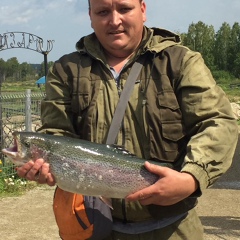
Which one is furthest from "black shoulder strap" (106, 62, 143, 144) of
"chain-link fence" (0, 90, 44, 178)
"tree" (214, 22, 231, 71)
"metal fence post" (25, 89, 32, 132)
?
"tree" (214, 22, 231, 71)

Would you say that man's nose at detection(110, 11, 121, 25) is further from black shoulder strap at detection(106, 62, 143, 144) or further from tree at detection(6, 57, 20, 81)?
tree at detection(6, 57, 20, 81)

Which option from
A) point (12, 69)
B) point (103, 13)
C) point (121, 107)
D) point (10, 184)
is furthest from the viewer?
point (12, 69)

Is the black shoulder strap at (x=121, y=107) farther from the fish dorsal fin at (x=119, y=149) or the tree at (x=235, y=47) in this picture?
the tree at (x=235, y=47)

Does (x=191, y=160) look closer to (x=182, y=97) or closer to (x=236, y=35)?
(x=182, y=97)

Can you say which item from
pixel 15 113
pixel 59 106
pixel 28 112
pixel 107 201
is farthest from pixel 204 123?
pixel 15 113

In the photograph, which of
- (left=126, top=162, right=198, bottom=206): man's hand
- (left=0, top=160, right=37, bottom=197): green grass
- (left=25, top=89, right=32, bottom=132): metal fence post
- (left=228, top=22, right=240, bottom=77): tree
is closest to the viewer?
(left=126, top=162, right=198, bottom=206): man's hand

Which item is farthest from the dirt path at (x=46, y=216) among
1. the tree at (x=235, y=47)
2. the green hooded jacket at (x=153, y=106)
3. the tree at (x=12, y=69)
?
the tree at (x=12, y=69)

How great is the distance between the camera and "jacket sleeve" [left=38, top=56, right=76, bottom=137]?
2.77 meters

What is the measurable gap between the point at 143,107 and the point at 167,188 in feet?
1.64

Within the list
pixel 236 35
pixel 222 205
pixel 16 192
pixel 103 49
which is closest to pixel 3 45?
pixel 16 192

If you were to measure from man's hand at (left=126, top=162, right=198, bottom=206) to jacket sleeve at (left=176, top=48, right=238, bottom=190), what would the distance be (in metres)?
0.05

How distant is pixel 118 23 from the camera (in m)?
2.66

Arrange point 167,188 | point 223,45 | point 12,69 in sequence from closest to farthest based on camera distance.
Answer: point 167,188 < point 223,45 < point 12,69

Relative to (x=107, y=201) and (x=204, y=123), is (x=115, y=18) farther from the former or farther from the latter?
(x=107, y=201)
